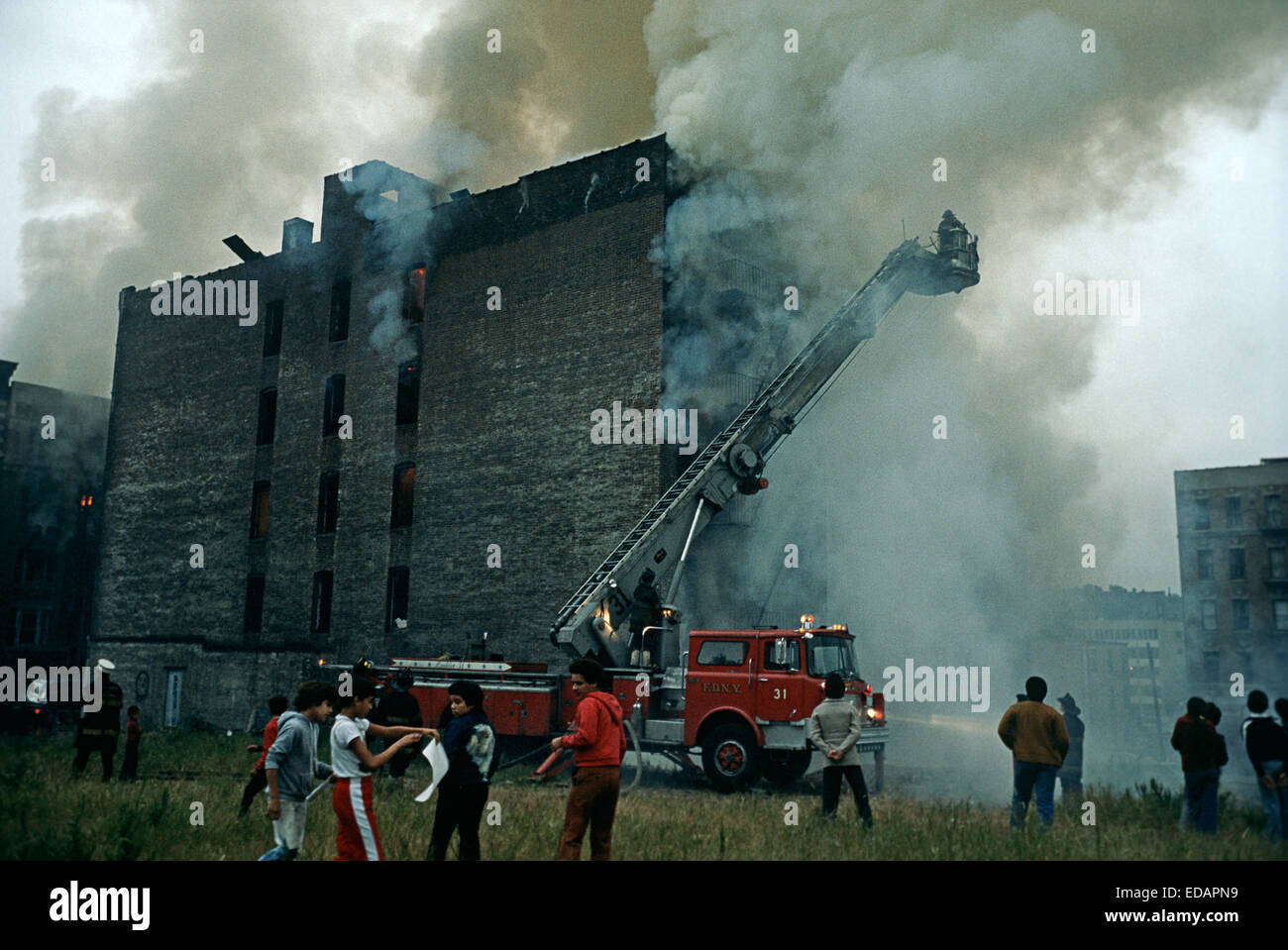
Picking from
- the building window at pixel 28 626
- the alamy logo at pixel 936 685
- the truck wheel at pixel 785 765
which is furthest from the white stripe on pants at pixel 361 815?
the building window at pixel 28 626

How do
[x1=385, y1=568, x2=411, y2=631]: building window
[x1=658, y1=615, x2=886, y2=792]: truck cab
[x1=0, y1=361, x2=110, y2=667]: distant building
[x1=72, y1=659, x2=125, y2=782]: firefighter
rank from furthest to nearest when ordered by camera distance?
[x1=0, y1=361, x2=110, y2=667]: distant building < [x1=385, y1=568, x2=411, y2=631]: building window < [x1=72, y1=659, x2=125, y2=782]: firefighter < [x1=658, y1=615, x2=886, y2=792]: truck cab

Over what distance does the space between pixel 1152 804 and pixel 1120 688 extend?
51.8 meters

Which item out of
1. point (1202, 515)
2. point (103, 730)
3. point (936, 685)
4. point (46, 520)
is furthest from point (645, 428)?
point (1202, 515)

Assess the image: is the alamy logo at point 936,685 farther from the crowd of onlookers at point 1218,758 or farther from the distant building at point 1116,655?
the crowd of onlookers at point 1218,758

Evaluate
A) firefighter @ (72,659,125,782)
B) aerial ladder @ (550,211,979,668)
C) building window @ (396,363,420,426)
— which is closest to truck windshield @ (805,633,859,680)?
aerial ladder @ (550,211,979,668)

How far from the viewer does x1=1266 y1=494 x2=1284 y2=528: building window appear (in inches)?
1806

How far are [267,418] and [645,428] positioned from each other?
13032 mm

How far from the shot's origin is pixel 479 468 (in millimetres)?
22641

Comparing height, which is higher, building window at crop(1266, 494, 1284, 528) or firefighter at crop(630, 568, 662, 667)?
building window at crop(1266, 494, 1284, 528)

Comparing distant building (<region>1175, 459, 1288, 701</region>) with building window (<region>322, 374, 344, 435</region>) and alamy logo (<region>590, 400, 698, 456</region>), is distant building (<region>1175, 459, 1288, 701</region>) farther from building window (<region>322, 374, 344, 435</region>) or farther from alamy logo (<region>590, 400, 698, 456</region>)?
building window (<region>322, 374, 344, 435</region>)

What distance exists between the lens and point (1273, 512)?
46.1 m
